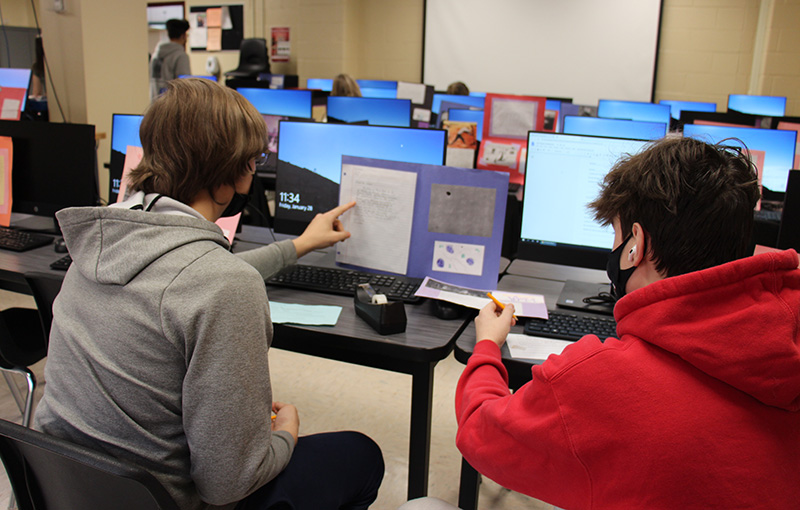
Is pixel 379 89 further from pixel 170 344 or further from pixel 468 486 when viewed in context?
pixel 170 344

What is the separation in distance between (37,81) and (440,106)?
2720 mm

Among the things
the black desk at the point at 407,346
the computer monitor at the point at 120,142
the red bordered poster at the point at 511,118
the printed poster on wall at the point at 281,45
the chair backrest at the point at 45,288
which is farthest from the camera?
the printed poster on wall at the point at 281,45

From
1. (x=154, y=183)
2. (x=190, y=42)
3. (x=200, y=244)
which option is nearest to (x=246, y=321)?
(x=200, y=244)

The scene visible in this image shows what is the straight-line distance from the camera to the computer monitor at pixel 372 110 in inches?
155

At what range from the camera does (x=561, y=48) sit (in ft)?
22.2

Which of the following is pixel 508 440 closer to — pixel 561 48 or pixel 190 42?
pixel 561 48

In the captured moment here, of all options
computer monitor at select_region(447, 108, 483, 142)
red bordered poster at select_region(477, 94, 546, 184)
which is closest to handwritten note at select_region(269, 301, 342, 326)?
red bordered poster at select_region(477, 94, 546, 184)

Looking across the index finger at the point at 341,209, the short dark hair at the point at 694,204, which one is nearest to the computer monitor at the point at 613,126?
the index finger at the point at 341,209

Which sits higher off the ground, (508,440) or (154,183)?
(154,183)

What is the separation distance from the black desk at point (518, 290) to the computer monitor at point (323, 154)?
1.46ft

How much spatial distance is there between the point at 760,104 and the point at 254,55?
17.9ft

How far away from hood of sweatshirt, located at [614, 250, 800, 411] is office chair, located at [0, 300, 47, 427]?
5.33 feet

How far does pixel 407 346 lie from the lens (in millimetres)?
1312

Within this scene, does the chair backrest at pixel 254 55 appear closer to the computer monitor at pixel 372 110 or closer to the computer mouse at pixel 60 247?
the computer monitor at pixel 372 110
